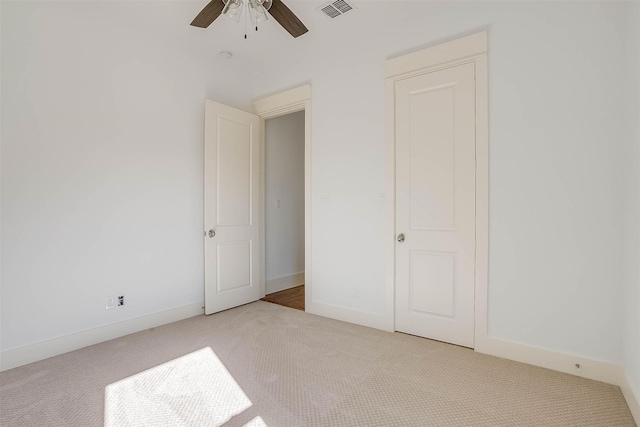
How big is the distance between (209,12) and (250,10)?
29cm

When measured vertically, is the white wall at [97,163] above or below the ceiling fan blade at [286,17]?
below

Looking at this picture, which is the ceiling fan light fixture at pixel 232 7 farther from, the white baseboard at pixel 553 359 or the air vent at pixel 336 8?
the white baseboard at pixel 553 359

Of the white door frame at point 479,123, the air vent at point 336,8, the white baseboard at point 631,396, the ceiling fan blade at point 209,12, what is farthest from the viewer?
the air vent at point 336,8

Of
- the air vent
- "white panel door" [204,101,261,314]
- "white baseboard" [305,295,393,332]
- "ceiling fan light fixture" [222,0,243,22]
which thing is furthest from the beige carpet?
the air vent

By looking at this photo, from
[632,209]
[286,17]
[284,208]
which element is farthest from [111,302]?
[632,209]

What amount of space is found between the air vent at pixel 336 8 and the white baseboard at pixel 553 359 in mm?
2929

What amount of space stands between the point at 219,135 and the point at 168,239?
1.27 m

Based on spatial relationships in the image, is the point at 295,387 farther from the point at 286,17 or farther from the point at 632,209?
the point at 286,17

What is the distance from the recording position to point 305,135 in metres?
3.44

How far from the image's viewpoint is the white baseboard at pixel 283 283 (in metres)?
4.30

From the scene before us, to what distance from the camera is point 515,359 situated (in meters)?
2.28

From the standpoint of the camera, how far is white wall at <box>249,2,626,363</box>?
200 cm

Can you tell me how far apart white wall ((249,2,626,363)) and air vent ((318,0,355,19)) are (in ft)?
0.32

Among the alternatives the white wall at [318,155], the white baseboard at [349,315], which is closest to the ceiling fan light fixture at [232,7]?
the white wall at [318,155]
